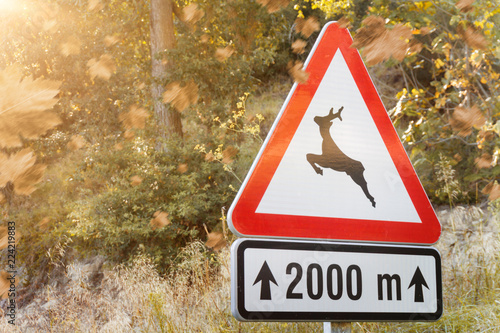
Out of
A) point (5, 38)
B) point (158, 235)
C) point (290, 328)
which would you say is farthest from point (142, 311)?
point (5, 38)

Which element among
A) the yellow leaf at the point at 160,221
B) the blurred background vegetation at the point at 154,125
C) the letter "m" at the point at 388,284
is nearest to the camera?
the letter "m" at the point at 388,284

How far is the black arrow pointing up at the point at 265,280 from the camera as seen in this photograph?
1.26 meters

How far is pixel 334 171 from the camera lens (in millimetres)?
1425

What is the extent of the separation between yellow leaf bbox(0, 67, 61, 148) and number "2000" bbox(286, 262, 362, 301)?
737 millimetres

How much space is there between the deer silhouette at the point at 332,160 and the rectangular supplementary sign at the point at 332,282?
0.20m

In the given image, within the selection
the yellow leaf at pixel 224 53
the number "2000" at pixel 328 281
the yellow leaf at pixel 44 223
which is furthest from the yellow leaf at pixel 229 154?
the number "2000" at pixel 328 281

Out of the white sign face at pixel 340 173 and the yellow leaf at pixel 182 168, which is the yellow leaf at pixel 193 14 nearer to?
the yellow leaf at pixel 182 168

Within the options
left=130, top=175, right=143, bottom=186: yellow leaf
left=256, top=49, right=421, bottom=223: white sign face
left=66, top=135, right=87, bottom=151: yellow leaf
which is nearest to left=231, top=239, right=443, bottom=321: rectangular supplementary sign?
left=256, top=49, right=421, bottom=223: white sign face

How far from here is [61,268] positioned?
33.0 ft

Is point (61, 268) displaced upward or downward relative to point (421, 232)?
downward

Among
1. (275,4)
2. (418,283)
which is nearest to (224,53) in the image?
(275,4)

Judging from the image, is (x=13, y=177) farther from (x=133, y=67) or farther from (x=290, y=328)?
(x=133, y=67)

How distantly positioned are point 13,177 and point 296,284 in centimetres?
96

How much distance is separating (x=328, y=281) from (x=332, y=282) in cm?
1
